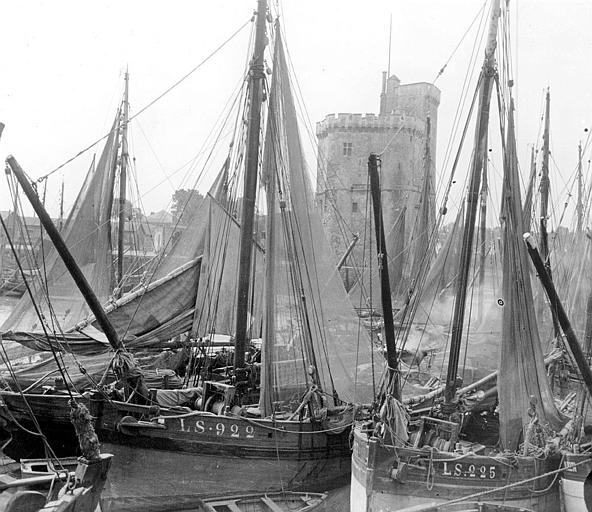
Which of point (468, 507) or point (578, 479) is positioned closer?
point (468, 507)

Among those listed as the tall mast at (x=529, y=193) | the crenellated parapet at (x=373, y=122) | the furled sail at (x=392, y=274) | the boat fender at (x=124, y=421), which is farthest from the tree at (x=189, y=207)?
the crenellated parapet at (x=373, y=122)

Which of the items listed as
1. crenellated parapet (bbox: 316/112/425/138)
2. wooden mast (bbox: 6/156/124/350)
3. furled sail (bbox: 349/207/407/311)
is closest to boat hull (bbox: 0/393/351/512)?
wooden mast (bbox: 6/156/124/350)

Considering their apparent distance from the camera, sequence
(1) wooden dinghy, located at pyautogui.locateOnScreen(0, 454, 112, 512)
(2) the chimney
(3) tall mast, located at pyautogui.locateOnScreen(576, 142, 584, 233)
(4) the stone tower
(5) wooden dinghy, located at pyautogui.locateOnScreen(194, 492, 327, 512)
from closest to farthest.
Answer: (1) wooden dinghy, located at pyautogui.locateOnScreen(0, 454, 112, 512) → (5) wooden dinghy, located at pyautogui.locateOnScreen(194, 492, 327, 512) → (3) tall mast, located at pyautogui.locateOnScreen(576, 142, 584, 233) → (4) the stone tower → (2) the chimney

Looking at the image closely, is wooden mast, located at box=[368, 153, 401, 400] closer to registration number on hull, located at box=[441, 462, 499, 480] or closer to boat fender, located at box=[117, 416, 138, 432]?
registration number on hull, located at box=[441, 462, 499, 480]

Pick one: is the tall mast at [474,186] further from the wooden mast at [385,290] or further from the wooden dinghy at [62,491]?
the wooden dinghy at [62,491]

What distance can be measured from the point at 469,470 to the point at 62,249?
329 inches

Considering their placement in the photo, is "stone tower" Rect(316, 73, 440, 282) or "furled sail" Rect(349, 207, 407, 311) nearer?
"furled sail" Rect(349, 207, 407, 311)

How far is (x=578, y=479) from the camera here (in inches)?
421

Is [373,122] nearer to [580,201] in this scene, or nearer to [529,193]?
[580,201]

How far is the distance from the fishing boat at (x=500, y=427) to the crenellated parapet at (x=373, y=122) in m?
42.1

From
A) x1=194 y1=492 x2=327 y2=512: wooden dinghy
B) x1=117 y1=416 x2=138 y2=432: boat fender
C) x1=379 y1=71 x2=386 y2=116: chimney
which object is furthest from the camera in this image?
x1=379 y1=71 x2=386 y2=116: chimney

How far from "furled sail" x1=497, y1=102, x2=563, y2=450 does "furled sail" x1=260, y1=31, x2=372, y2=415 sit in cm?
336

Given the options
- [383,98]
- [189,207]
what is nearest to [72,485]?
[189,207]

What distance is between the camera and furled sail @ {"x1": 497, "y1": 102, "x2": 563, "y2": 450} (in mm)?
11383
